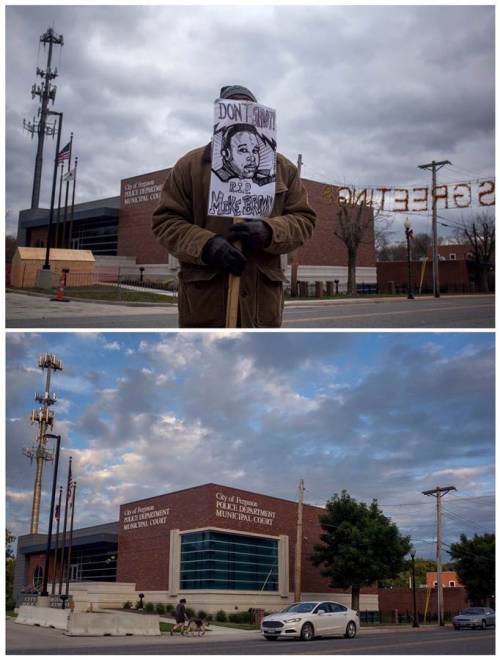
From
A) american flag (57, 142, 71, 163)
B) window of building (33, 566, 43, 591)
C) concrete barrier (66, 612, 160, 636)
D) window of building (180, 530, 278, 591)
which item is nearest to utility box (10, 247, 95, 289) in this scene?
american flag (57, 142, 71, 163)

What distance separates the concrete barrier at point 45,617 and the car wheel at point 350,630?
6.21 metres

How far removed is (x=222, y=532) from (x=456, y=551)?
9736mm

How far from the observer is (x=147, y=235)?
47.8 metres

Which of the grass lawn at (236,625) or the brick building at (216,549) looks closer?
the grass lawn at (236,625)

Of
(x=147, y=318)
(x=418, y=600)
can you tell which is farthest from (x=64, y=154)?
(x=418, y=600)

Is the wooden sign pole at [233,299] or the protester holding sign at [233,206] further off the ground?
the protester holding sign at [233,206]

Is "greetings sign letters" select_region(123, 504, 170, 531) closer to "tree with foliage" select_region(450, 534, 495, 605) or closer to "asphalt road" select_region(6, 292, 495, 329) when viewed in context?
"asphalt road" select_region(6, 292, 495, 329)

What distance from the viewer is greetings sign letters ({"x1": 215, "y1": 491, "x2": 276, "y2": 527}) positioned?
26312mm

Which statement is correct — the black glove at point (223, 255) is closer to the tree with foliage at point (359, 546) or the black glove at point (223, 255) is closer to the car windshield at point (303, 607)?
the car windshield at point (303, 607)

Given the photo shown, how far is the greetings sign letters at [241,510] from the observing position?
86.3 feet

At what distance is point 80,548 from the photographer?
35656 millimetres

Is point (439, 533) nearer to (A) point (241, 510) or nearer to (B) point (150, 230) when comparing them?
(A) point (241, 510)

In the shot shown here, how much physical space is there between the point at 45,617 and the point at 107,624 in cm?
195

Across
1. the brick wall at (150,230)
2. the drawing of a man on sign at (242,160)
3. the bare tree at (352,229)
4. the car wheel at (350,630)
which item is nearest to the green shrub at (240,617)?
the car wheel at (350,630)
